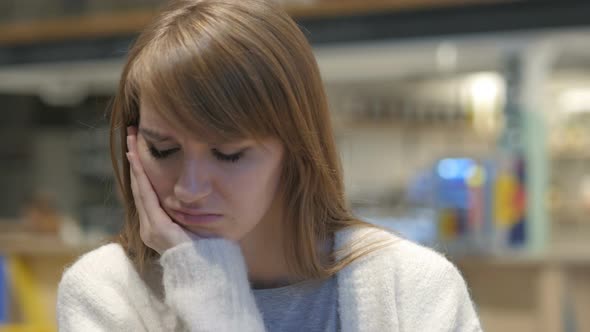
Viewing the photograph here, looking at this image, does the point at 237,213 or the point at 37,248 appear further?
the point at 37,248

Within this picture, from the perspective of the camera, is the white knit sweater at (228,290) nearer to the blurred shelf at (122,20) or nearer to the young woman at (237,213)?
the young woman at (237,213)

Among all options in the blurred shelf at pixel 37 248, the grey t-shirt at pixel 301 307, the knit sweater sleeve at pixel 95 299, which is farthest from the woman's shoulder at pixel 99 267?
the blurred shelf at pixel 37 248

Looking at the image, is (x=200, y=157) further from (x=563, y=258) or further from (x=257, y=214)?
(x=563, y=258)

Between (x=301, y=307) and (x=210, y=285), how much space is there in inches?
6.7

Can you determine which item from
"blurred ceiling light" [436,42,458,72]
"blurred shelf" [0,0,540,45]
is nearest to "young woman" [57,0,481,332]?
"blurred shelf" [0,0,540,45]

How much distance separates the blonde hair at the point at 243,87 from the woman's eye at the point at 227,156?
0.10 feet

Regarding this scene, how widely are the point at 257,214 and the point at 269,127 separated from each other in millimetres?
130

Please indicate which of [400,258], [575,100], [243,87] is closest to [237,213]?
[243,87]

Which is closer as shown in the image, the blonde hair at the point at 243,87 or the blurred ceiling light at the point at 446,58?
the blonde hair at the point at 243,87

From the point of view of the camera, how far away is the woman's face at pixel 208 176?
1.05 metres

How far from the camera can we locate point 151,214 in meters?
1.13

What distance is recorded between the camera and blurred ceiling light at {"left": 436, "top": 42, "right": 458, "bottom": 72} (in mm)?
4875

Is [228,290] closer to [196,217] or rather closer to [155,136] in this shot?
[196,217]

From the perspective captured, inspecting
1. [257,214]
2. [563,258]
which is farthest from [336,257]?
[563,258]
